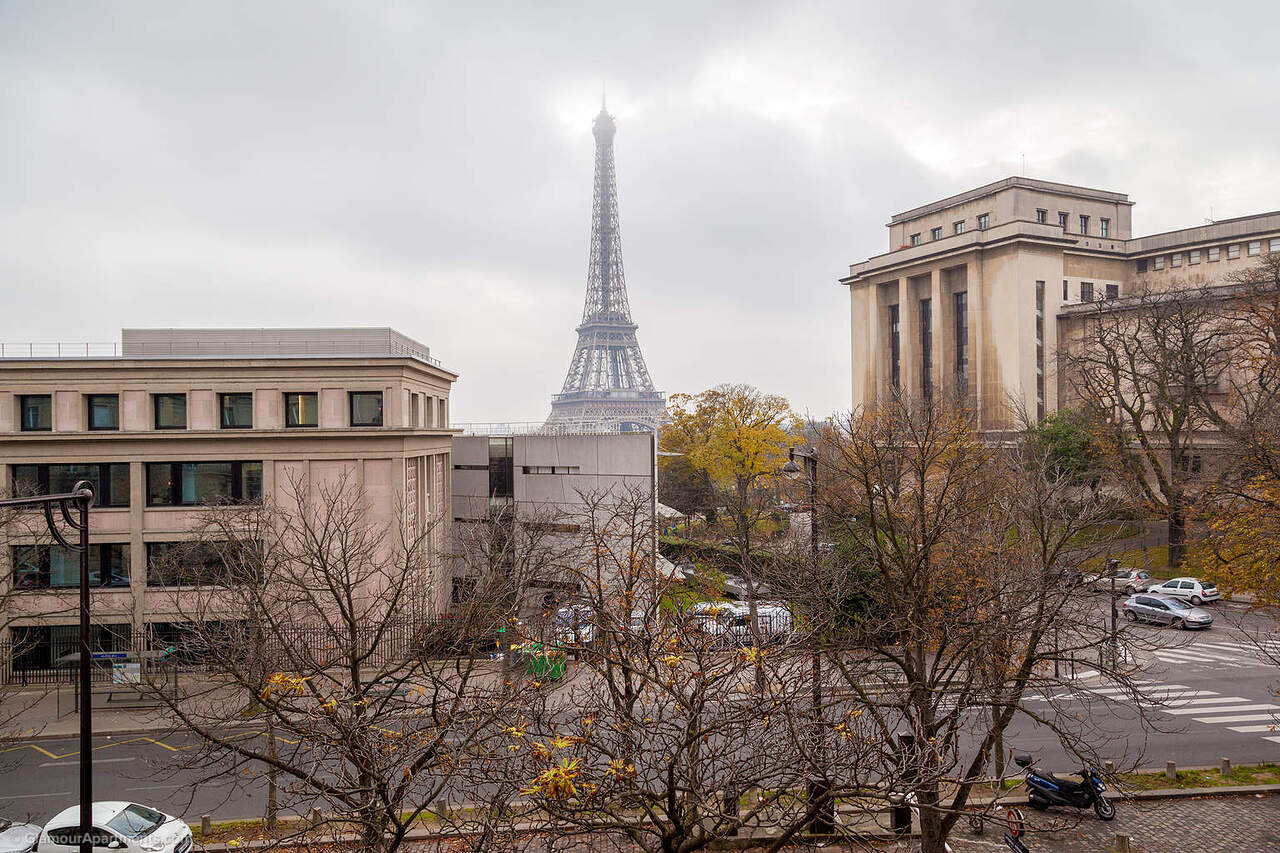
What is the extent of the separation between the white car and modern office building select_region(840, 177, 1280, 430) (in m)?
56.8

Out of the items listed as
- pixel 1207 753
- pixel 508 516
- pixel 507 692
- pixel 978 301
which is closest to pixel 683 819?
pixel 507 692

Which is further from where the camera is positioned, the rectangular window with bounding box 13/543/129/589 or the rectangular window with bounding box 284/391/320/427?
the rectangular window with bounding box 284/391/320/427

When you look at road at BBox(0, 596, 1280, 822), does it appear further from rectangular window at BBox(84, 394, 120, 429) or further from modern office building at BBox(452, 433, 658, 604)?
modern office building at BBox(452, 433, 658, 604)

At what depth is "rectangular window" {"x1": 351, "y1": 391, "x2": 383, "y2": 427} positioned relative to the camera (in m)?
31.2

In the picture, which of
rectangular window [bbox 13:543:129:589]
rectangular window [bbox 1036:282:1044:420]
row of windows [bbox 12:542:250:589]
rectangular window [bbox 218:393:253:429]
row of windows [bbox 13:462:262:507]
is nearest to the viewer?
row of windows [bbox 12:542:250:589]

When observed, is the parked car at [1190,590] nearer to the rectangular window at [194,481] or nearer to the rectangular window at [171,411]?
the rectangular window at [194,481]

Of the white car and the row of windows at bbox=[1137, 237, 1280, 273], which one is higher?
the row of windows at bbox=[1137, 237, 1280, 273]

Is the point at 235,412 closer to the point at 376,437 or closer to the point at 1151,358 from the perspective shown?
the point at 376,437

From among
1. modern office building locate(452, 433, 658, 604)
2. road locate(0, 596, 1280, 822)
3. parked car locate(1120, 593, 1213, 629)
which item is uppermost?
modern office building locate(452, 433, 658, 604)

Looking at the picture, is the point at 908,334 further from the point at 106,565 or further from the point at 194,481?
the point at 106,565

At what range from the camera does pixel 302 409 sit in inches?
1212

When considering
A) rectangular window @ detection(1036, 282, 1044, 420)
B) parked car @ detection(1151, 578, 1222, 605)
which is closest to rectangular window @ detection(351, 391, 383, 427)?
parked car @ detection(1151, 578, 1222, 605)

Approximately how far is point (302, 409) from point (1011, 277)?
59.2 meters

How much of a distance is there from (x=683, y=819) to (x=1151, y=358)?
43865mm
